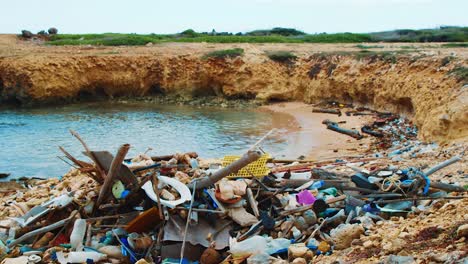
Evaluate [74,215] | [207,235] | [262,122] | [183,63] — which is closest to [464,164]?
[207,235]

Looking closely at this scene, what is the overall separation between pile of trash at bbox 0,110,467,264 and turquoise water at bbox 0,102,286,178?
6.75 meters

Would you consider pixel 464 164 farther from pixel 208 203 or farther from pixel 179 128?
pixel 179 128

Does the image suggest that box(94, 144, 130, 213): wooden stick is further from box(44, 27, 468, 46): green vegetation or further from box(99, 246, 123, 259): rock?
box(44, 27, 468, 46): green vegetation

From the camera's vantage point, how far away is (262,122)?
19.5 m

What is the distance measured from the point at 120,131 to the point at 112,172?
12.3 metres

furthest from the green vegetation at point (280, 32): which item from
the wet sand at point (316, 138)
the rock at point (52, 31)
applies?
the wet sand at point (316, 138)

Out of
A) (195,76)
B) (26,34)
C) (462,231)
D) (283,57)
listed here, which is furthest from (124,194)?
(26,34)

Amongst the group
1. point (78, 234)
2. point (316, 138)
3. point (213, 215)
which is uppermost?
point (213, 215)

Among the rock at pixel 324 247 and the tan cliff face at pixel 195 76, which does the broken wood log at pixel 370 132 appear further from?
the rock at pixel 324 247

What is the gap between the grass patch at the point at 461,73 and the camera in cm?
1347

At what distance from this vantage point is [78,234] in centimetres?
598

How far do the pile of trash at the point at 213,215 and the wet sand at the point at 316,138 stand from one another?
6334 mm

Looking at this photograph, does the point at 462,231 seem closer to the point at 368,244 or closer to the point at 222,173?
the point at 368,244

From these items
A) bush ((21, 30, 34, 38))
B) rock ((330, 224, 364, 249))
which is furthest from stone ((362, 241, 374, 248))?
bush ((21, 30, 34, 38))
